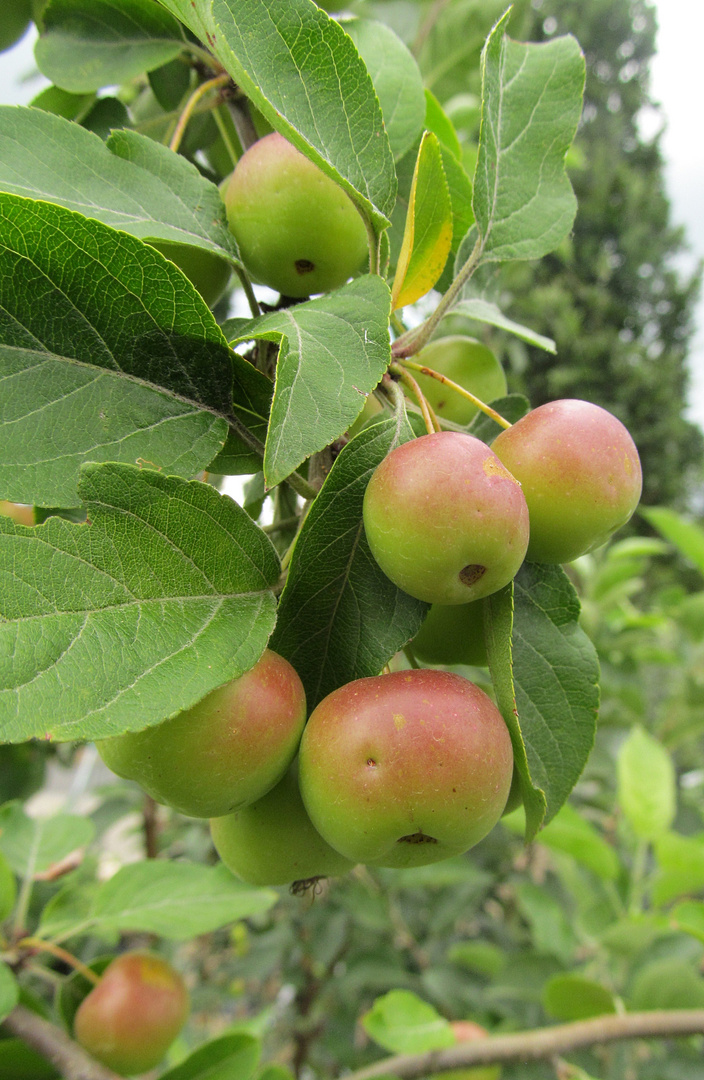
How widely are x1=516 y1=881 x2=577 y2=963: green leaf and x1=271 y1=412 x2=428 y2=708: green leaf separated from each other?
4.11 ft

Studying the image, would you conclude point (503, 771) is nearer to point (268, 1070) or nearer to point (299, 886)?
point (299, 886)

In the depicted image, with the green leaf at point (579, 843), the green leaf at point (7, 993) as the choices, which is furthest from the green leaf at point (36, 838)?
the green leaf at point (579, 843)

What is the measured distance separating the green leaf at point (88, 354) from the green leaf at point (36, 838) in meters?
0.94

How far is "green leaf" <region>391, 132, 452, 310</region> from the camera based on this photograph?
1.76ft

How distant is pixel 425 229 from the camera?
0.57 meters

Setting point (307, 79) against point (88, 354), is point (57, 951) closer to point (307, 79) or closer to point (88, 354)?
point (88, 354)

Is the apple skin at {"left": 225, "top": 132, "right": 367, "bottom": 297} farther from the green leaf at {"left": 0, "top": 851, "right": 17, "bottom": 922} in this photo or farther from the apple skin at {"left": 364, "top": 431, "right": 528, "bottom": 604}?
the green leaf at {"left": 0, "top": 851, "right": 17, "bottom": 922}

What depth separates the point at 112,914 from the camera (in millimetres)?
997

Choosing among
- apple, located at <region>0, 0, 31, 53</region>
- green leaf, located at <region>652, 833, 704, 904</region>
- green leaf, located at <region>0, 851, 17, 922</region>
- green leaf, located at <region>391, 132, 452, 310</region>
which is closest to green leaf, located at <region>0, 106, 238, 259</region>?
green leaf, located at <region>391, 132, 452, 310</region>

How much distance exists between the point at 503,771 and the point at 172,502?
27 centimetres

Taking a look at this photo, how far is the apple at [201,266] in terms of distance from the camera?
0.63 m

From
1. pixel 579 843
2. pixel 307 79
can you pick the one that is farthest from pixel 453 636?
pixel 579 843

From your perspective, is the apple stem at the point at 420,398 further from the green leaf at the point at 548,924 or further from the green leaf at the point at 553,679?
the green leaf at the point at 548,924

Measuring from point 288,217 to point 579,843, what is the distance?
1114mm
